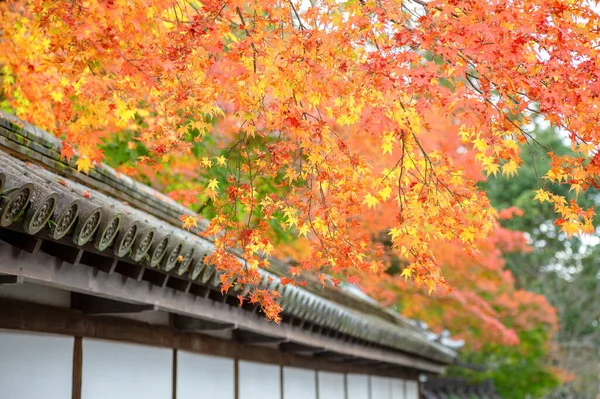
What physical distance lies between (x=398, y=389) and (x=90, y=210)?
16.6m

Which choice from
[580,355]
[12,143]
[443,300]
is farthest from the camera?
[580,355]

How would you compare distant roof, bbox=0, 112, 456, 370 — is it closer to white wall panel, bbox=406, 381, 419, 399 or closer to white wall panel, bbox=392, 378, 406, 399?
white wall panel, bbox=392, 378, 406, 399

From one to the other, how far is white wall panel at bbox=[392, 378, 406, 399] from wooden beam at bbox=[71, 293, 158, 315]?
14096 mm

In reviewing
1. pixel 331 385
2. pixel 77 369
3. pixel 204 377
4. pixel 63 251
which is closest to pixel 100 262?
pixel 63 251

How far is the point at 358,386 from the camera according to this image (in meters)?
17.1

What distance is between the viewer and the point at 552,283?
3656cm

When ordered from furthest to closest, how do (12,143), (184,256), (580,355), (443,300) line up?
(580,355)
(443,300)
(184,256)
(12,143)

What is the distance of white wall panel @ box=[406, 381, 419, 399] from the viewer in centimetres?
2232

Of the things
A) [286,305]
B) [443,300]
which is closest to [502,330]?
[443,300]

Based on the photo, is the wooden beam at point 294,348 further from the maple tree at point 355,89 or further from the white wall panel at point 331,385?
the maple tree at point 355,89

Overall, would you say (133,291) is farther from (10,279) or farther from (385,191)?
(385,191)

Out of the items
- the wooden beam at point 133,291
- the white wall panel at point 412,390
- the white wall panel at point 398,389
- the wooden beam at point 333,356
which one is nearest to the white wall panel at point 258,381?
the wooden beam at point 133,291

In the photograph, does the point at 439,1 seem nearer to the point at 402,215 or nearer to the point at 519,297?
the point at 402,215

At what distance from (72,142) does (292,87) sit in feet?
5.71
